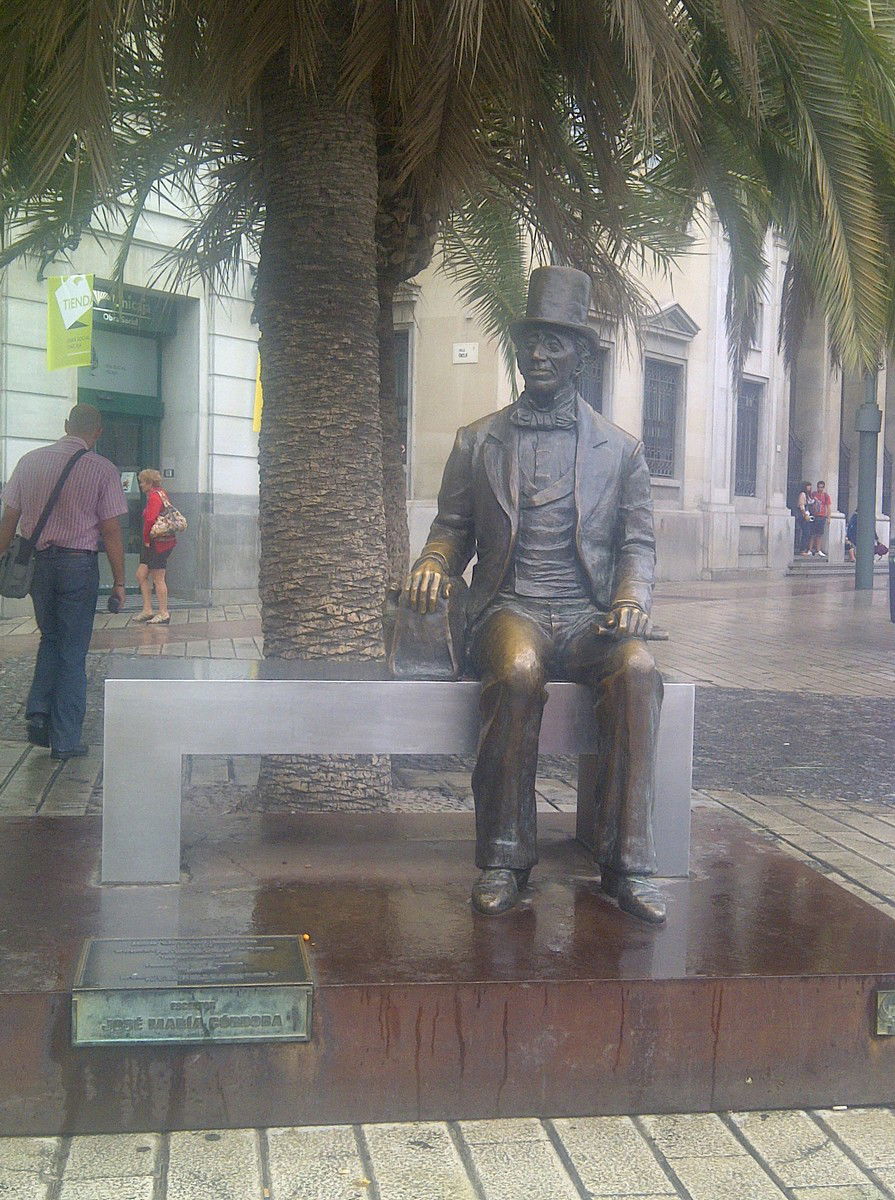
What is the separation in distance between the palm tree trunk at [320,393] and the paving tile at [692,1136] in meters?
2.81

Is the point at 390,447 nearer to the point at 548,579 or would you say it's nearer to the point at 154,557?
the point at 548,579

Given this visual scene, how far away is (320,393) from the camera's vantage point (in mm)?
5840

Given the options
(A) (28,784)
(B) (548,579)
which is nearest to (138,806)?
(B) (548,579)

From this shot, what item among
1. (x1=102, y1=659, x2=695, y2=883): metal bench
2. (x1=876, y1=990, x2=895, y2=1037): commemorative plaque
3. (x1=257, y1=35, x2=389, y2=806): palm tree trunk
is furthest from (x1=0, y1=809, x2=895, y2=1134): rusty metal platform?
(x1=257, y1=35, x2=389, y2=806): palm tree trunk

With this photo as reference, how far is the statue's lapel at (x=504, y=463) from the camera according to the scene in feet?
14.4

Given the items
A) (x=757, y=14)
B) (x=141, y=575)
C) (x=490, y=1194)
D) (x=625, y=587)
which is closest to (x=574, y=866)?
(x=625, y=587)

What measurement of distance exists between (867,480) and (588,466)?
61.8 feet

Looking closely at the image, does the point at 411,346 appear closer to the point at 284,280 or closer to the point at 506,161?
the point at 506,161

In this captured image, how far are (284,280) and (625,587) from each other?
2.43 m

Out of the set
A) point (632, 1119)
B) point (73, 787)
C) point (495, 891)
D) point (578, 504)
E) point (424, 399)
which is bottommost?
point (632, 1119)

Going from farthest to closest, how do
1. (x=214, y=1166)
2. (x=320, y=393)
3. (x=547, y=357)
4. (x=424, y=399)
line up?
1. (x=424, y=399)
2. (x=320, y=393)
3. (x=547, y=357)
4. (x=214, y=1166)

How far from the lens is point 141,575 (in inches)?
546

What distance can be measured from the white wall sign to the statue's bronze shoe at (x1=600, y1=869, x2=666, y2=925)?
16.7m

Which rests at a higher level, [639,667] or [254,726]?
[639,667]
